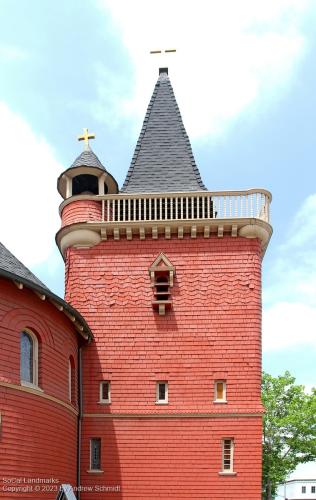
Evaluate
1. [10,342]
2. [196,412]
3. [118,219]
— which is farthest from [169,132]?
[10,342]

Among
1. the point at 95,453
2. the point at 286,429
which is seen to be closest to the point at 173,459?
the point at 95,453

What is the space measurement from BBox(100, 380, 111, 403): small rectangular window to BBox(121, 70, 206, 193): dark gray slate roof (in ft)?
23.8

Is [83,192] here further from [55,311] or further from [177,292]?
[55,311]

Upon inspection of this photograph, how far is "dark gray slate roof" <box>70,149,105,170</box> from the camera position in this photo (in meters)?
25.6

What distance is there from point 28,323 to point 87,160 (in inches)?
360

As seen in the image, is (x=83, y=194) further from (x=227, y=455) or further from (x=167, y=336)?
(x=227, y=455)

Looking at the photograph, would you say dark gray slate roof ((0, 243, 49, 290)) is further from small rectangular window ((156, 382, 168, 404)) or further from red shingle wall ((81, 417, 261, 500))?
red shingle wall ((81, 417, 261, 500))

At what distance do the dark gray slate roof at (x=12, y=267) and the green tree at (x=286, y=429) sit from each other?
28694mm

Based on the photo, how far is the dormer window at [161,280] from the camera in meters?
23.5

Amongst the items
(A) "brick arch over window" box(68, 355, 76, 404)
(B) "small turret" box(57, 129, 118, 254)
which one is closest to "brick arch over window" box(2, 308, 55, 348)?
(A) "brick arch over window" box(68, 355, 76, 404)

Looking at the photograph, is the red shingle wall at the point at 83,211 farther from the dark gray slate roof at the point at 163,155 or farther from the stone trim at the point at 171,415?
the stone trim at the point at 171,415

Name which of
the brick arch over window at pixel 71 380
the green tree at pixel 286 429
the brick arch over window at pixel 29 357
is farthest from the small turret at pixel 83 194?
the green tree at pixel 286 429

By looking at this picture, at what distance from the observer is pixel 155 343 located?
23203mm

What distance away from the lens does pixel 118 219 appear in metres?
24.4
